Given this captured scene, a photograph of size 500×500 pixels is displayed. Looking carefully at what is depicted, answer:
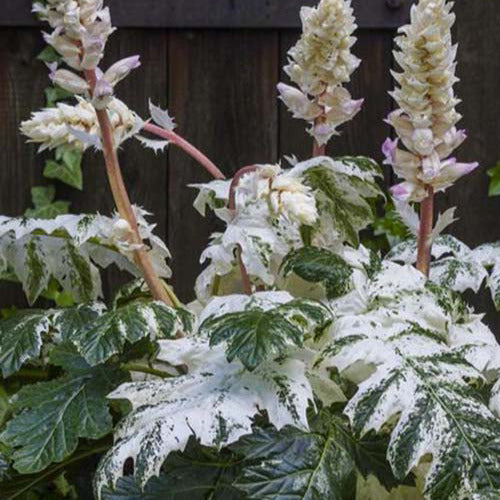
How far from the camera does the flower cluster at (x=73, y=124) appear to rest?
65.6 inches

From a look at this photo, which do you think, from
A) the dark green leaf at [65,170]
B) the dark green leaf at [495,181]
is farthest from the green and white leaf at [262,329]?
the dark green leaf at [495,181]

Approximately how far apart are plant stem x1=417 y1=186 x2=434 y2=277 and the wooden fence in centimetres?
105

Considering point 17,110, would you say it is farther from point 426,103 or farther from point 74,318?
point 426,103

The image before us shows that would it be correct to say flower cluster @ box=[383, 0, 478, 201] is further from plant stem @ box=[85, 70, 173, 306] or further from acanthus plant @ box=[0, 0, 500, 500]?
plant stem @ box=[85, 70, 173, 306]

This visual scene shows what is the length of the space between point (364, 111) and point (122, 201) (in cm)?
124

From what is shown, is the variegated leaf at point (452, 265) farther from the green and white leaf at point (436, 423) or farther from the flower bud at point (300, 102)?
the green and white leaf at point (436, 423)

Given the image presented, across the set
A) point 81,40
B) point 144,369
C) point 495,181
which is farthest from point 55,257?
point 495,181

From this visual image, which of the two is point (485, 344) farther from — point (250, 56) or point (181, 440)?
point (250, 56)

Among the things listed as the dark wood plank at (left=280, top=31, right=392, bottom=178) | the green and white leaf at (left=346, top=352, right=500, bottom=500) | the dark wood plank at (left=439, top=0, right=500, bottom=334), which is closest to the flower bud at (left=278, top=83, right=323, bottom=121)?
the green and white leaf at (left=346, top=352, right=500, bottom=500)

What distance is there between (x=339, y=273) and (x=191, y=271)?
1169 mm

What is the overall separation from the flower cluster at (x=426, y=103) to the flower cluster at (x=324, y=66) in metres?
0.11

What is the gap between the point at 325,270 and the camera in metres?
1.64

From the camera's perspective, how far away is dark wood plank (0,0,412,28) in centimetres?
266

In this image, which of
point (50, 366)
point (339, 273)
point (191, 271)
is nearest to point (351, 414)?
point (339, 273)
